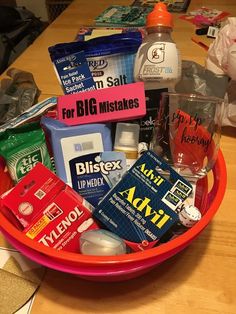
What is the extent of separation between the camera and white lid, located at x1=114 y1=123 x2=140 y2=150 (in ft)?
1.77

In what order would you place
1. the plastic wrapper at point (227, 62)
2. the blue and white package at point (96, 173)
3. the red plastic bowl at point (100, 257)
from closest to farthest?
the red plastic bowl at point (100, 257)
the blue and white package at point (96, 173)
the plastic wrapper at point (227, 62)

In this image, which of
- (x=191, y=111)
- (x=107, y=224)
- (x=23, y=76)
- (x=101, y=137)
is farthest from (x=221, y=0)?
(x=107, y=224)

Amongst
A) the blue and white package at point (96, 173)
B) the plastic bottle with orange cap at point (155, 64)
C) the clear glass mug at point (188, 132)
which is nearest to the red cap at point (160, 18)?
the plastic bottle with orange cap at point (155, 64)

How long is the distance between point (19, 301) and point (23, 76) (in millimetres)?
608

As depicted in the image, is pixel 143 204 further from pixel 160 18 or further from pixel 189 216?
pixel 160 18

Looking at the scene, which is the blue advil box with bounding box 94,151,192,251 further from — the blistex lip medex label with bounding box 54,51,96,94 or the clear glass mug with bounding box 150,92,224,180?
the blistex lip medex label with bounding box 54,51,96,94

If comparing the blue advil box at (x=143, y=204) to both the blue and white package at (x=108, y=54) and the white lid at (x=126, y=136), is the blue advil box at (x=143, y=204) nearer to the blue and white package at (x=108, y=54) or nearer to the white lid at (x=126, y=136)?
the white lid at (x=126, y=136)

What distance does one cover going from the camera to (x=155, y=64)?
0.56 m

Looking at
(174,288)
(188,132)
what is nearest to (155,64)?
(188,132)

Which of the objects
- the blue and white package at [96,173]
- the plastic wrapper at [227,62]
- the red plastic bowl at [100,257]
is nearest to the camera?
the red plastic bowl at [100,257]

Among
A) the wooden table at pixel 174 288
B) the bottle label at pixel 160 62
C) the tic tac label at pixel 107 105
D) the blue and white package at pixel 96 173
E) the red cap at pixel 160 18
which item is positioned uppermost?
the red cap at pixel 160 18

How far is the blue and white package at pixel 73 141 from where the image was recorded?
532mm

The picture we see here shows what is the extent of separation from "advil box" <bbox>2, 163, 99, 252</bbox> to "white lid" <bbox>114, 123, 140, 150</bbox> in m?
0.12

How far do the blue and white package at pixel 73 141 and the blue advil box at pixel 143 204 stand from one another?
0.10 m
